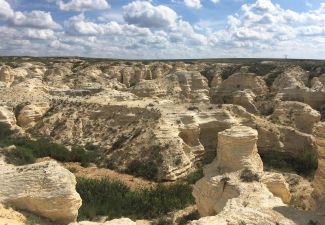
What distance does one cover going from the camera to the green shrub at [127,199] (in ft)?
72.5

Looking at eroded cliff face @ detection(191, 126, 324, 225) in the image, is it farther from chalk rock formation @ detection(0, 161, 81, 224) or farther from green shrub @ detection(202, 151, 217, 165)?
green shrub @ detection(202, 151, 217, 165)

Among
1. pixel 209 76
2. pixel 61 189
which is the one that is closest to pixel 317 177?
pixel 61 189

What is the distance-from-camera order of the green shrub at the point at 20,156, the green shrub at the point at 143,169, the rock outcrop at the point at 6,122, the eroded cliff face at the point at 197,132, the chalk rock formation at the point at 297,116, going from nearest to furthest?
1. the eroded cliff face at the point at 197,132
2. the green shrub at the point at 20,156
3. the green shrub at the point at 143,169
4. the rock outcrop at the point at 6,122
5. the chalk rock formation at the point at 297,116

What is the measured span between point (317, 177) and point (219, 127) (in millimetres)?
15952

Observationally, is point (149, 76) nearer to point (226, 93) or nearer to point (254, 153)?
point (226, 93)

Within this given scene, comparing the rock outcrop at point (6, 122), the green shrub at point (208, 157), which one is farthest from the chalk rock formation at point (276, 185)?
the rock outcrop at point (6, 122)

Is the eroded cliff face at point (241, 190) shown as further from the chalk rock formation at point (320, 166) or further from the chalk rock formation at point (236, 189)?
the chalk rock formation at point (320, 166)

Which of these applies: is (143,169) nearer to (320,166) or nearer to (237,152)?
(237,152)

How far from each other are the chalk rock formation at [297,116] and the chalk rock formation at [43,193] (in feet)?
86.7

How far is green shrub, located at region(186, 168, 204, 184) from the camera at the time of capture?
27.2 m

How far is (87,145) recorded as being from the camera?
34094mm

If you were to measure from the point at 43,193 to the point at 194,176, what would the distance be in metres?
15.5

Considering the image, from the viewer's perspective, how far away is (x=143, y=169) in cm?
2889

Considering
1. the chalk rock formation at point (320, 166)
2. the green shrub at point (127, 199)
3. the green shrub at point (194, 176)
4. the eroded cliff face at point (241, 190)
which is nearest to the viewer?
the eroded cliff face at point (241, 190)
